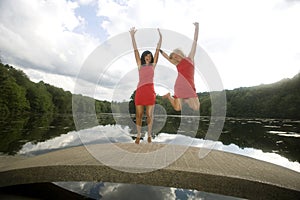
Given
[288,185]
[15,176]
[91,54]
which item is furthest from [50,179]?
[288,185]

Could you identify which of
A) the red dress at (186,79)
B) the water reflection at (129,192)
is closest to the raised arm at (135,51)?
the red dress at (186,79)

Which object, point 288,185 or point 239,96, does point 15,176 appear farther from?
point 239,96

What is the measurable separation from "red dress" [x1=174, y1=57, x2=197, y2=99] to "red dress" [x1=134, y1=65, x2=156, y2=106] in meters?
0.83

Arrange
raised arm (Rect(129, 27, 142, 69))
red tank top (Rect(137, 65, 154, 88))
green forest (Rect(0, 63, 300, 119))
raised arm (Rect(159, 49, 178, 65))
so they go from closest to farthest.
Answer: raised arm (Rect(159, 49, 178, 65)) → red tank top (Rect(137, 65, 154, 88)) → raised arm (Rect(129, 27, 142, 69)) → green forest (Rect(0, 63, 300, 119))

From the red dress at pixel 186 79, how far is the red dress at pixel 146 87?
827 millimetres

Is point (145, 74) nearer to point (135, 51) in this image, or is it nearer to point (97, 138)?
point (135, 51)

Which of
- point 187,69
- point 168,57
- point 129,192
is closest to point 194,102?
point 187,69

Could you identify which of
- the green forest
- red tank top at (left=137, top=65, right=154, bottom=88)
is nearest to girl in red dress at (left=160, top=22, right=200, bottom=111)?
red tank top at (left=137, top=65, right=154, bottom=88)

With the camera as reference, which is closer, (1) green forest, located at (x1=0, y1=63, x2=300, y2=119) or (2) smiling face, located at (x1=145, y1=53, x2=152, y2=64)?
(2) smiling face, located at (x1=145, y1=53, x2=152, y2=64)

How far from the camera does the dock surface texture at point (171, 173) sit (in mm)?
4055

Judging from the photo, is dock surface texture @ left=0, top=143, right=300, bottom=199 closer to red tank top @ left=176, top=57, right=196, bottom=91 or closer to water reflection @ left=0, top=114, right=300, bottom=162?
red tank top @ left=176, top=57, right=196, bottom=91

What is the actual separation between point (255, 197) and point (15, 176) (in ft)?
14.6

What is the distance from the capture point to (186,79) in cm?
483

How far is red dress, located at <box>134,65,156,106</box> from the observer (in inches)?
217
